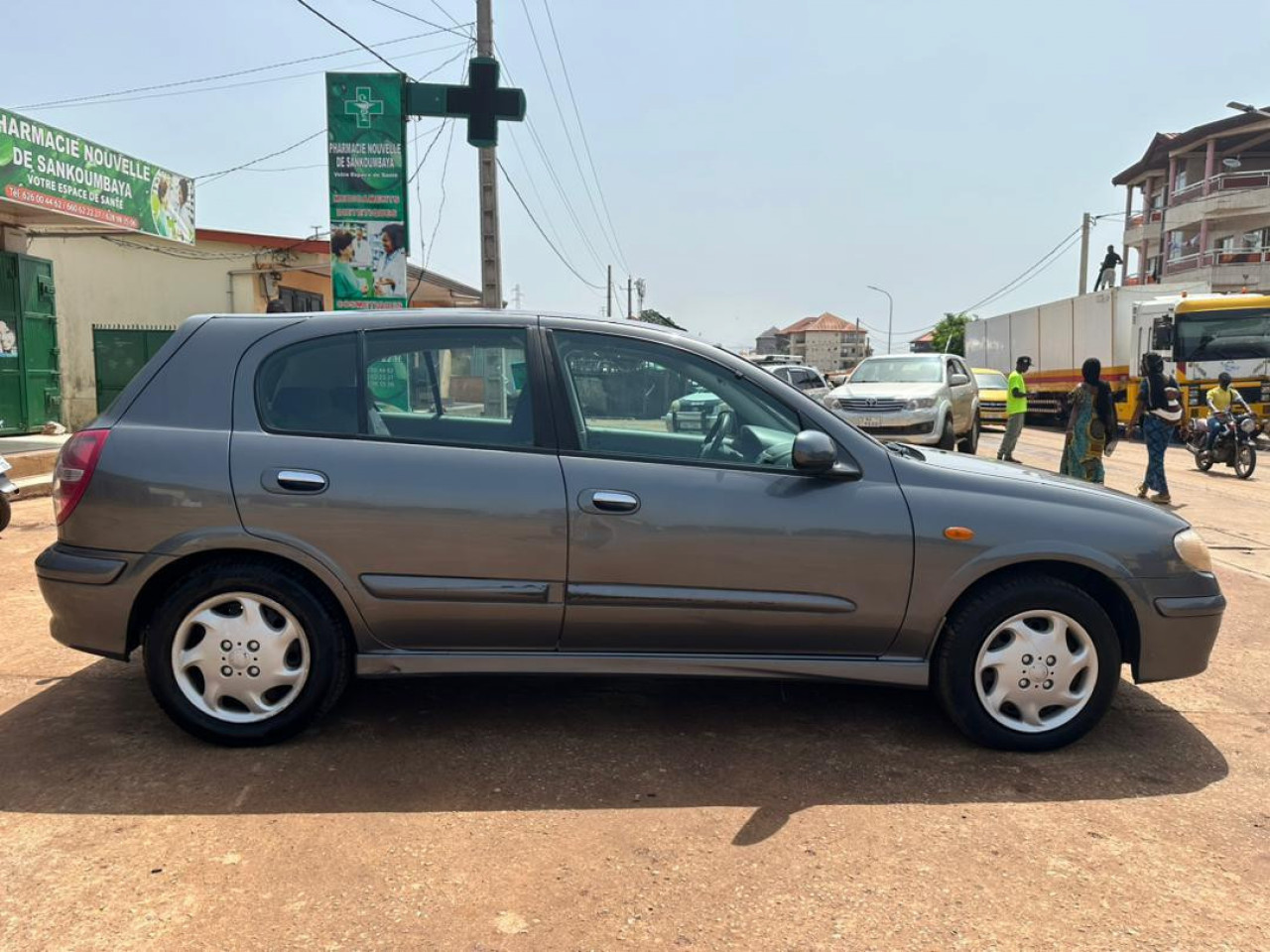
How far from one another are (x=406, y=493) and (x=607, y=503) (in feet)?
2.41

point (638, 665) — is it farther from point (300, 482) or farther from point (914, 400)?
point (914, 400)

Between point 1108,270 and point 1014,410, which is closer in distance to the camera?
point 1014,410

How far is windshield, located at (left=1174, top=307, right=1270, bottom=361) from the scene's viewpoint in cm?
1930

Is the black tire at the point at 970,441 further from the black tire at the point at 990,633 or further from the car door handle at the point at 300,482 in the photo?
the car door handle at the point at 300,482

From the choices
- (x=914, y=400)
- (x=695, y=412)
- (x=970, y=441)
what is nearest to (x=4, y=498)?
(x=695, y=412)

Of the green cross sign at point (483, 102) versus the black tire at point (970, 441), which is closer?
the green cross sign at point (483, 102)

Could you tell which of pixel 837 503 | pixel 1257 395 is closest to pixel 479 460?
pixel 837 503

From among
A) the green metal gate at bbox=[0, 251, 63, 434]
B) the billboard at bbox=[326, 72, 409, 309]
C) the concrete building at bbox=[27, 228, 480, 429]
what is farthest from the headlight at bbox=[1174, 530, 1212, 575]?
the green metal gate at bbox=[0, 251, 63, 434]

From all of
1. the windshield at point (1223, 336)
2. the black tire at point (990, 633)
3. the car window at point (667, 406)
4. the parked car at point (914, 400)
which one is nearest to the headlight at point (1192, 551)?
the black tire at point (990, 633)

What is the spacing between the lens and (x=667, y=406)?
3689 mm

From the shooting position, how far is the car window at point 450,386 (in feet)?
11.6

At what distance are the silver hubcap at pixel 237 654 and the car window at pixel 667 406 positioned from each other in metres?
1.33

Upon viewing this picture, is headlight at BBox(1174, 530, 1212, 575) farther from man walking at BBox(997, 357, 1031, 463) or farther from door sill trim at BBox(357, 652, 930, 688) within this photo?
man walking at BBox(997, 357, 1031, 463)

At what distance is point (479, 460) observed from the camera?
11.3 feet
